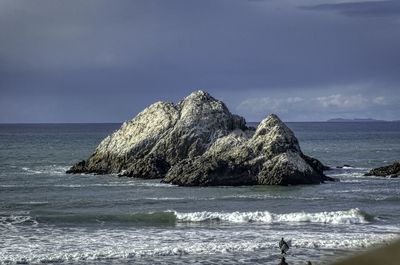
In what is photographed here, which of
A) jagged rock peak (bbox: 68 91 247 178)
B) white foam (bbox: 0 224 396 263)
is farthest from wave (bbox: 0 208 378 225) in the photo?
jagged rock peak (bbox: 68 91 247 178)

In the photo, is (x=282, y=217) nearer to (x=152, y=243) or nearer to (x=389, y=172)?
(x=152, y=243)

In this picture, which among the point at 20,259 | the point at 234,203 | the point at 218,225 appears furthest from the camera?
the point at 234,203

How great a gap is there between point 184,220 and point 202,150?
75.3ft

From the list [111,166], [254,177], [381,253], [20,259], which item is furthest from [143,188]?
[381,253]

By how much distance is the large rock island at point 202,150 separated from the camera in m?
50.1

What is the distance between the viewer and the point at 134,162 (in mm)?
58688

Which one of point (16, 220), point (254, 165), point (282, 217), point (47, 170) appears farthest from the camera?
point (47, 170)

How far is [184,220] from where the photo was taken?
34500 millimetres

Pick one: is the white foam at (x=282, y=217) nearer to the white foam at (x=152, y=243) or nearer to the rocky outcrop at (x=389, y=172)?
the white foam at (x=152, y=243)

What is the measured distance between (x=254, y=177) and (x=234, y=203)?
393 inches

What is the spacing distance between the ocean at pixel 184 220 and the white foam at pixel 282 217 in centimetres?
5

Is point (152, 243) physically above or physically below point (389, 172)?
below

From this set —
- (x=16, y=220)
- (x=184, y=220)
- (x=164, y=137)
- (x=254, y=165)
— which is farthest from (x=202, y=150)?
(x=16, y=220)

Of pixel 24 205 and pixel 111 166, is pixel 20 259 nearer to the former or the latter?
pixel 24 205
